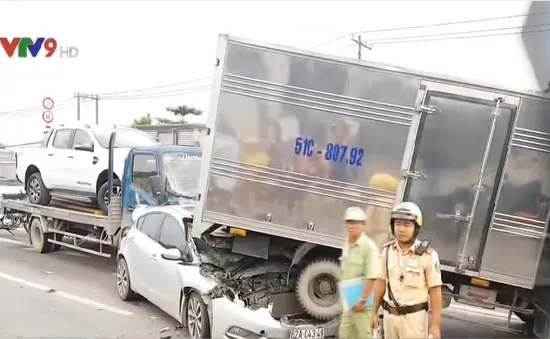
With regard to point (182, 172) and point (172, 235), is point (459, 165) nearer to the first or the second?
point (172, 235)

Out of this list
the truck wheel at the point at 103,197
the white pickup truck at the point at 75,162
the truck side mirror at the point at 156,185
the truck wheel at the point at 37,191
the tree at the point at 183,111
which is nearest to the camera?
the truck side mirror at the point at 156,185

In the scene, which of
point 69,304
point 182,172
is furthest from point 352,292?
point 182,172

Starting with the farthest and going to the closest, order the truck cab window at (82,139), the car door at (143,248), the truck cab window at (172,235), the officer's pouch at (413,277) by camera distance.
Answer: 1. the truck cab window at (82,139)
2. the car door at (143,248)
3. the truck cab window at (172,235)
4. the officer's pouch at (413,277)

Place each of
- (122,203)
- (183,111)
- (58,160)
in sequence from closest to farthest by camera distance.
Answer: (122,203), (58,160), (183,111)

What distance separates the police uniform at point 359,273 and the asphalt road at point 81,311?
8.25 feet

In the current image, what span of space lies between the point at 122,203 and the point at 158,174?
3.30ft

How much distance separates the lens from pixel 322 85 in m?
6.14

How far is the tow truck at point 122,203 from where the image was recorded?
32.7 feet

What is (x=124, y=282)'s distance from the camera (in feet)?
28.1

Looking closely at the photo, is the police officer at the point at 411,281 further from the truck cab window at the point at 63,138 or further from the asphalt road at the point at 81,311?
the truck cab window at the point at 63,138

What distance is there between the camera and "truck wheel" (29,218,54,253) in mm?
12477

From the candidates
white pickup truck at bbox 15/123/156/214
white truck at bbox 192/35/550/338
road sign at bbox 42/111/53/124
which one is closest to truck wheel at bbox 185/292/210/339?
white truck at bbox 192/35/550/338

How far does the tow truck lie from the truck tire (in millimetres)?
3664

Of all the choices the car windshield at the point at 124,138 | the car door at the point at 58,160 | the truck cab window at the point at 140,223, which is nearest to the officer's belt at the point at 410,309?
the truck cab window at the point at 140,223
